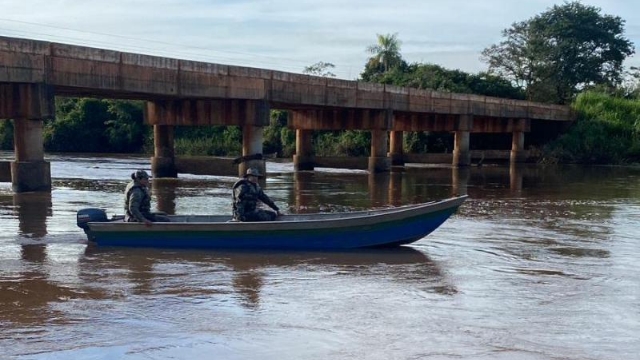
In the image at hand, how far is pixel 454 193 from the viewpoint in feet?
81.3

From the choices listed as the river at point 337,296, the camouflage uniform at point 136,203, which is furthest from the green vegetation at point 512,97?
the camouflage uniform at point 136,203

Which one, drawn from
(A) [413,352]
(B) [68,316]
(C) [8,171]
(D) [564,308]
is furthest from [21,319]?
(C) [8,171]

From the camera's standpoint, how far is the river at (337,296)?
7.58m

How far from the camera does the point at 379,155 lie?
115 ft

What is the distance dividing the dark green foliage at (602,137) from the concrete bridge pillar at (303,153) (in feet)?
54.5

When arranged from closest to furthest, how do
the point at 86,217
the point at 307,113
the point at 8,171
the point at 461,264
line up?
the point at 461,264
the point at 86,217
the point at 8,171
the point at 307,113

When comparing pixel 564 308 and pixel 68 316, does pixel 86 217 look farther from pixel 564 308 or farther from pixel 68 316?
pixel 564 308

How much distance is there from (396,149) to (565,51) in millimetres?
26649

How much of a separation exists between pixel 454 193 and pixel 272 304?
16298mm

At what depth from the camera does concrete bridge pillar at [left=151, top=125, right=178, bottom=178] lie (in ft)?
101

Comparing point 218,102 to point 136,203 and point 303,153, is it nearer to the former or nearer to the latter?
point 303,153

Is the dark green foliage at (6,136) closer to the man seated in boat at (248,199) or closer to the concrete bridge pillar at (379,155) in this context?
the concrete bridge pillar at (379,155)

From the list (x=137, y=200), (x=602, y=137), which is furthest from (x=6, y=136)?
(x=137, y=200)

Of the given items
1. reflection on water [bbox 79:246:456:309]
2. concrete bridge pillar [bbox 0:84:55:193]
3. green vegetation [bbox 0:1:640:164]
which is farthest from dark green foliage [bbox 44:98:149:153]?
reflection on water [bbox 79:246:456:309]
